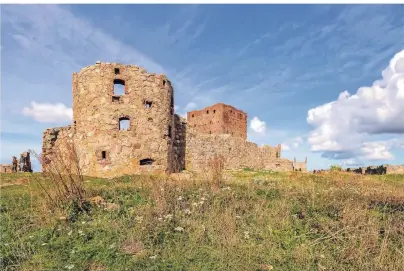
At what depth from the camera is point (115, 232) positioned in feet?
16.4

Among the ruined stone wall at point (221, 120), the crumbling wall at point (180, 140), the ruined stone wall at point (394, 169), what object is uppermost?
the ruined stone wall at point (221, 120)

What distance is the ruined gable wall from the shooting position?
50.4ft

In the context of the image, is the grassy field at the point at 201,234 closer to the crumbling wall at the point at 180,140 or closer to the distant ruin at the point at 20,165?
the crumbling wall at the point at 180,140

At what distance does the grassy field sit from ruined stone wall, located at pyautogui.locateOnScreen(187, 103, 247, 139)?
33.1m

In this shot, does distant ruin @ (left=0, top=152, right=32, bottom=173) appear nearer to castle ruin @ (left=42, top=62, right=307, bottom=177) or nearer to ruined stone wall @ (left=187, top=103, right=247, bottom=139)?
castle ruin @ (left=42, top=62, right=307, bottom=177)

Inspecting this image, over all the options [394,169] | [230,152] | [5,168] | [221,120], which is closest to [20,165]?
[5,168]

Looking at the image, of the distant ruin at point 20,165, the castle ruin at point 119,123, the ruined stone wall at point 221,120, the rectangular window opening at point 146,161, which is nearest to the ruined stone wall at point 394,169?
the castle ruin at point 119,123

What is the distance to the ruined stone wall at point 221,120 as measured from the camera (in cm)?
4044

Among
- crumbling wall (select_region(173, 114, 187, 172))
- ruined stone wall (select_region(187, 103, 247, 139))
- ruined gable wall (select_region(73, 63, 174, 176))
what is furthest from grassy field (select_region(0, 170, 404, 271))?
ruined stone wall (select_region(187, 103, 247, 139))

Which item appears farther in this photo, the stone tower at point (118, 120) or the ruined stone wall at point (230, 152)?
the ruined stone wall at point (230, 152)

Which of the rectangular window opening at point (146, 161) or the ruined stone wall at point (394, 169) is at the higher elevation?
the rectangular window opening at point (146, 161)

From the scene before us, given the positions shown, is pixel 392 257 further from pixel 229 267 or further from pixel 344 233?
pixel 229 267

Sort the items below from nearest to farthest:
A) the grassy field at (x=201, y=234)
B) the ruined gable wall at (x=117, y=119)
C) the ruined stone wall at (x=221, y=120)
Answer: the grassy field at (x=201, y=234) < the ruined gable wall at (x=117, y=119) < the ruined stone wall at (x=221, y=120)

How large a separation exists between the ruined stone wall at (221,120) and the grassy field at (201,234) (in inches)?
1303
